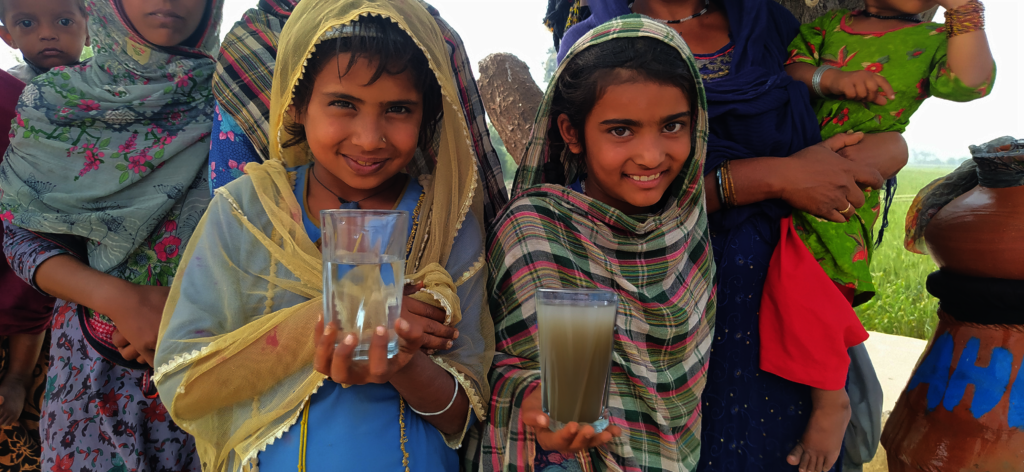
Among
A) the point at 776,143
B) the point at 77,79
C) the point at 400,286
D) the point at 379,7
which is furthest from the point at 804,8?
the point at 77,79

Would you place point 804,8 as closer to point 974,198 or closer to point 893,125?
point 893,125

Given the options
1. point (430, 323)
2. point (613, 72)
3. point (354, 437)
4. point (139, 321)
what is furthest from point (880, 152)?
point (139, 321)

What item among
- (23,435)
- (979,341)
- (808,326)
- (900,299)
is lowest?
(900,299)

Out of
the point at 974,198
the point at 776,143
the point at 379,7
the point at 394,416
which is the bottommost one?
the point at 394,416

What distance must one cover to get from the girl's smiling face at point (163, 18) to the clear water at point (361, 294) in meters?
1.62

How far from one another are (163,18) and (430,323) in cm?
168

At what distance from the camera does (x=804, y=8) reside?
2.94 m

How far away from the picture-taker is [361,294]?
3.89 feet

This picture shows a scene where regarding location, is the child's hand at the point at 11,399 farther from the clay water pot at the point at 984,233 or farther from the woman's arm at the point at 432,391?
the clay water pot at the point at 984,233

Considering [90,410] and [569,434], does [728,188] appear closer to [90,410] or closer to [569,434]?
[569,434]

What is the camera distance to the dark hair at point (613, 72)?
179 centimetres

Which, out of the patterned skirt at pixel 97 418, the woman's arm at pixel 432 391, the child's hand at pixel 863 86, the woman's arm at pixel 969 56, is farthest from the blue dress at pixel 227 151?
the woman's arm at pixel 969 56

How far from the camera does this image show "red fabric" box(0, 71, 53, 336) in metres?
2.45

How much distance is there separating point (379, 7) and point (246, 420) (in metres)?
1.14
